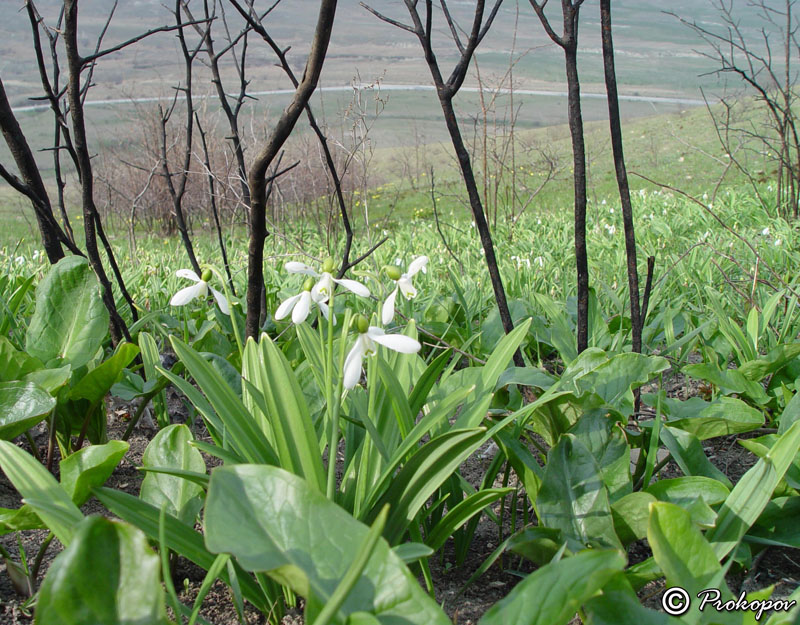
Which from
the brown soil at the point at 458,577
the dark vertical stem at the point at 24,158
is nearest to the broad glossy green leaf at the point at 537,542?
the brown soil at the point at 458,577

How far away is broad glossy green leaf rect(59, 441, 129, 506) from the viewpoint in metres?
1.03

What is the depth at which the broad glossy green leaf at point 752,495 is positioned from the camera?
1016mm

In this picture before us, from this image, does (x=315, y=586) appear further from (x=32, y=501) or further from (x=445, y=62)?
(x=445, y=62)

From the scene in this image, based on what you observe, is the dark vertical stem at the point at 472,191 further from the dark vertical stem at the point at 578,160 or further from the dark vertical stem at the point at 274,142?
the dark vertical stem at the point at 274,142

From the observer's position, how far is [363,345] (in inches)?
37.9

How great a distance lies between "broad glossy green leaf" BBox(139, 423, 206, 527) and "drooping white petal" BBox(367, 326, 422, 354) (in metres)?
0.43

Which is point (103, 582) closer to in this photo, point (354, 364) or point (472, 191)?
point (354, 364)

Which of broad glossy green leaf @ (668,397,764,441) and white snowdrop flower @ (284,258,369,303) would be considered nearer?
white snowdrop flower @ (284,258,369,303)

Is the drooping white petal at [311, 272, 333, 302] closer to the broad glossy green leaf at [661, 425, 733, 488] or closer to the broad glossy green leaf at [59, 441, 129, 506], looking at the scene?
the broad glossy green leaf at [59, 441, 129, 506]

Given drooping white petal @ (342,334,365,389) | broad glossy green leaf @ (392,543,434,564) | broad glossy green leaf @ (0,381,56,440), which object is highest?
drooping white petal @ (342,334,365,389)

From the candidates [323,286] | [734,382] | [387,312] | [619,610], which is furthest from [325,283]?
[734,382]

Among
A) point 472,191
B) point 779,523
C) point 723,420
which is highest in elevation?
point 472,191

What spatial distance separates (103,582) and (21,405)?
25.5 inches

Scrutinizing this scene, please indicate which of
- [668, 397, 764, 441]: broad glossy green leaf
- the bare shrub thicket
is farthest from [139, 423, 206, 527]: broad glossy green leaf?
the bare shrub thicket
